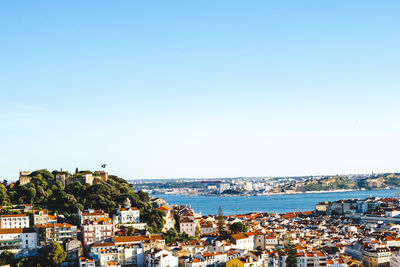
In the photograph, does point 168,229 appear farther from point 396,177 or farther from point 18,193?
point 396,177

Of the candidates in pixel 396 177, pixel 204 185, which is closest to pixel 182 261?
pixel 396 177

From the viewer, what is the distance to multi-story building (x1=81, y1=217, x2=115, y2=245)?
30.1 meters

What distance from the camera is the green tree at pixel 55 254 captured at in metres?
27.1

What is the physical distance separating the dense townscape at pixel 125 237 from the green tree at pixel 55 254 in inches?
2.1

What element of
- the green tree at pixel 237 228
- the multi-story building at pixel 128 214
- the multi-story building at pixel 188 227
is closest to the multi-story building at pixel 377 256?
the green tree at pixel 237 228

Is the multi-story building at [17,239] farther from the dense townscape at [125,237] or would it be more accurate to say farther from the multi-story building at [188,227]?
the multi-story building at [188,227]

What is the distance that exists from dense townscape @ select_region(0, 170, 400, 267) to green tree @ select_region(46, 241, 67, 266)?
53 millimetres

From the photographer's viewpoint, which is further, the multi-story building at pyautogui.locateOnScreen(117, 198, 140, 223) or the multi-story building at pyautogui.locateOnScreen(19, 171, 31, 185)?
the multi-story building at pyautogui.locateOnScreen(19, 171, 31, 185)

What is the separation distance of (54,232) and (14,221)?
3.03 m

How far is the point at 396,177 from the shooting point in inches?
6230

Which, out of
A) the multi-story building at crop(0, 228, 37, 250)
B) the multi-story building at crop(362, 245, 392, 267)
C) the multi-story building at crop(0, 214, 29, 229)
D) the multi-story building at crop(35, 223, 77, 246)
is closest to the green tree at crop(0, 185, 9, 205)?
the multi-story building at crop(0, 214, 29, 229)

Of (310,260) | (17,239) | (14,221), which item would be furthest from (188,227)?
(17,239)

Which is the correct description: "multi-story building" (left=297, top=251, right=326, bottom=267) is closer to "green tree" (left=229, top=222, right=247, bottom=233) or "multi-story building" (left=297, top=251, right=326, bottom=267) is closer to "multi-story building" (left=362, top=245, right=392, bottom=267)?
"multi-story building" (left=362, top=245, right=392, bottom=267)

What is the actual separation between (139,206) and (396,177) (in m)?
139
